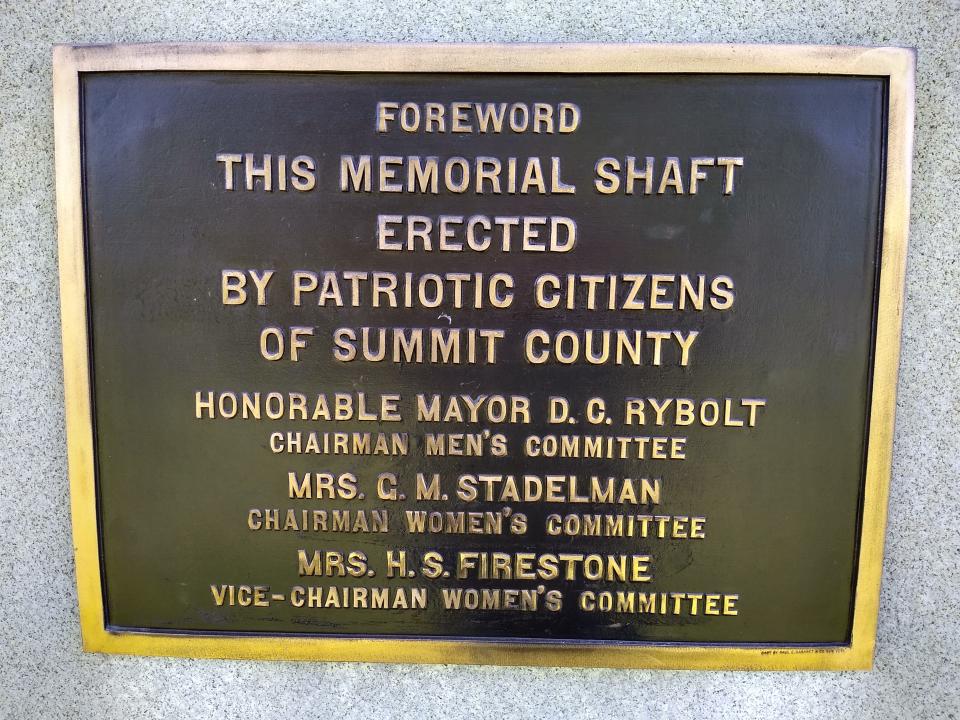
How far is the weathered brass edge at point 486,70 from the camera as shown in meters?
1.29

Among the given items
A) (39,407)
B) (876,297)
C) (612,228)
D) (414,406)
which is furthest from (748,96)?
(39,407)

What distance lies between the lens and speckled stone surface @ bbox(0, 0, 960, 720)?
4.44ft

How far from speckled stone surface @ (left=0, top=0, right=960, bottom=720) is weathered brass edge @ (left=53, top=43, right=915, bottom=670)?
9cm

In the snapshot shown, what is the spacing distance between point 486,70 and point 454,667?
4.61ft

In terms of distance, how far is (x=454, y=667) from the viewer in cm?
152

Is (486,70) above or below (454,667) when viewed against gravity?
above

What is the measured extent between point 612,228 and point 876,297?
0.60 m

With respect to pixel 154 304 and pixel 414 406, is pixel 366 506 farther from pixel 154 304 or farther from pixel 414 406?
pixel 154 304

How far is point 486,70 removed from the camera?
131cm

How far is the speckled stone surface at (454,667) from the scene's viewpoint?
1354 mm

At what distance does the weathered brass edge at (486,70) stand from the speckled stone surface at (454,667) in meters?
0.09

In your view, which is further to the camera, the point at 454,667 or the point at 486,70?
the point at 454,667

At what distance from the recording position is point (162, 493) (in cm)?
143

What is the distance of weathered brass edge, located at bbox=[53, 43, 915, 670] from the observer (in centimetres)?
129
